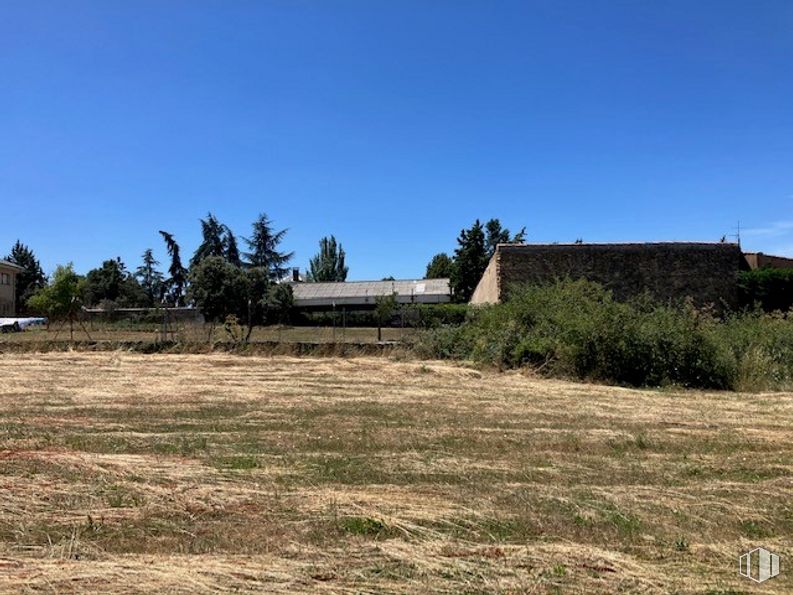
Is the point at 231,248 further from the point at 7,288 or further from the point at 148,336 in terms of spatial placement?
the point at 148,336

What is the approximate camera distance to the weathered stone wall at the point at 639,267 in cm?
2828

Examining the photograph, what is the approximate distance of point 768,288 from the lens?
27797mm

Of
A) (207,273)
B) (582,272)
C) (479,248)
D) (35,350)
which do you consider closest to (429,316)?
(582,272)

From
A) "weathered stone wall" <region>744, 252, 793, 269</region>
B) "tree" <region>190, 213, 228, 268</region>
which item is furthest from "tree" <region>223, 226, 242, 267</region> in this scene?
"weathered stone wall" <region>744, 252, 793, 269</region>

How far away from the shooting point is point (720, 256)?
2839cm

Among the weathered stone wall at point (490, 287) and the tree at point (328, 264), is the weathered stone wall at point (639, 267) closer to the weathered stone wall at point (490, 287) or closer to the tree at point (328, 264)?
the weathered stone wall at point (490, 287)

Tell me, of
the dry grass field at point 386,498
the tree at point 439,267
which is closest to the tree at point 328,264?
the tree at point 439,267

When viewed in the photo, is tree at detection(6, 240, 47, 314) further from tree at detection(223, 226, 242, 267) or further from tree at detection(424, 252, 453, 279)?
tree at detection(424, 252, 453, 279)

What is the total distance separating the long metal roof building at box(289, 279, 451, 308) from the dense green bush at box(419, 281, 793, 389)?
4462cm

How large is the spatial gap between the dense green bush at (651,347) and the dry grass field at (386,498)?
17.1ft

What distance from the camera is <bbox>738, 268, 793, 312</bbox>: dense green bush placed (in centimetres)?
2783

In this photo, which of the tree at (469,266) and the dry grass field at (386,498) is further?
the tree at (469,266)

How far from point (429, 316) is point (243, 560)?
25.5 metres

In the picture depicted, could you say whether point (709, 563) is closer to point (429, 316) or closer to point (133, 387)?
point (133, 387)
